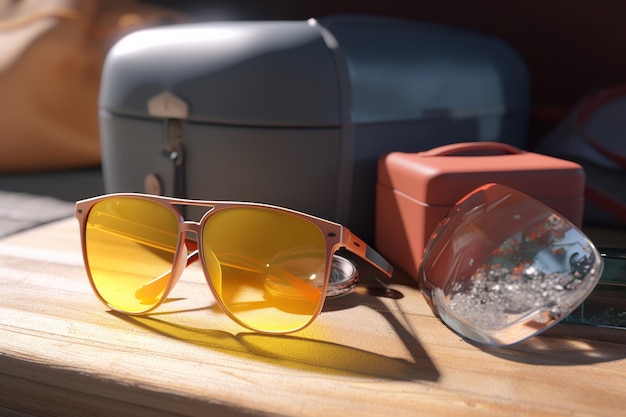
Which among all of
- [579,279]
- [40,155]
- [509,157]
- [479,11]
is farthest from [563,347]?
[40,155]

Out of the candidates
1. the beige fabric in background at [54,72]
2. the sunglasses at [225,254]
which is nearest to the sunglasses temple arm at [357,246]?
the sunglasses at [225,254]

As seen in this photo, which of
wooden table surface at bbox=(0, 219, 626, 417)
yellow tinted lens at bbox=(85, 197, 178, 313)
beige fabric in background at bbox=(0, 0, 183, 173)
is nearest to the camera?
wooden table surface at bbox=(0, 219, 626, 417)

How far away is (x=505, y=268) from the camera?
37 centimetres

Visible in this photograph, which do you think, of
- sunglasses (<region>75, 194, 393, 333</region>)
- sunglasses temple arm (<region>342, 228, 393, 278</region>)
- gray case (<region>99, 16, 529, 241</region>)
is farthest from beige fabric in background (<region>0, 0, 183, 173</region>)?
sunglasses temple arm (<region>342, 228, 393, 278</region>)

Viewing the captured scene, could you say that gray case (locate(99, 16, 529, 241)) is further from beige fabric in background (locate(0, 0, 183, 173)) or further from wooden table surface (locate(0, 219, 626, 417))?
beige fabric in background (locate(0, 0, 183, 173))

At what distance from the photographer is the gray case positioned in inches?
18.7

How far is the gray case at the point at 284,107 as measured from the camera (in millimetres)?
474

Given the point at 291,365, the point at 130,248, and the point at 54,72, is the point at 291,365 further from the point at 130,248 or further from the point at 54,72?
the point at 54,72

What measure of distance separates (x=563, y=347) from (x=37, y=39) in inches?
27.7

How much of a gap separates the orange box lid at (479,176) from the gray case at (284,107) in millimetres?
57

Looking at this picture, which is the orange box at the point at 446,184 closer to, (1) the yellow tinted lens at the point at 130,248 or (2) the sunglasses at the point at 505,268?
(2) the sunglasses at the point at 505,268

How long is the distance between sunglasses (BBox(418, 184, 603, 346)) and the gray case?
0.12 meters

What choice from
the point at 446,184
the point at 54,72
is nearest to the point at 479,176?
the point at 446,184

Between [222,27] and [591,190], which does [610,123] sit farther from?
[222,27]
